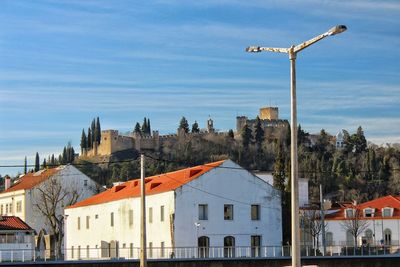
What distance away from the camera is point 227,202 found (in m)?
70.2

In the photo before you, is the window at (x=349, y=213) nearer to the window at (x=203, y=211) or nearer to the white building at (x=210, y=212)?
the white building at (x=210, y=212)

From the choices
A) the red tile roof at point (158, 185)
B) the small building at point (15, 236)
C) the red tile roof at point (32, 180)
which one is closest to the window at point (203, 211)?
the red tile roof at point (158, 185)

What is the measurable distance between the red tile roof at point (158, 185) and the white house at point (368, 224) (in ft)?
96.2

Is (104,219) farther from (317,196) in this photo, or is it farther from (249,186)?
(317,196)

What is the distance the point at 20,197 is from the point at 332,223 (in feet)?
129

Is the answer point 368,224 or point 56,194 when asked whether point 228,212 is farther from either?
point 368,224

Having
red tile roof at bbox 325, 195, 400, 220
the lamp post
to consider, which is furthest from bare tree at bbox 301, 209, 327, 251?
the lamp post

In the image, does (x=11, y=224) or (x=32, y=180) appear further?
(x=32, y=180)

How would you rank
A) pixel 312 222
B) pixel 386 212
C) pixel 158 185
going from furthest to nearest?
pixel 386 212 < pixel 312 222 < pixel 158 185

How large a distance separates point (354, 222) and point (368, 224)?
420 centimetres

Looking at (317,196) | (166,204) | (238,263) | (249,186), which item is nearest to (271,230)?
(249,186)

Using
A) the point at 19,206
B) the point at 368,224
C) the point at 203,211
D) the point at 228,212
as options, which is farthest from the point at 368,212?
the point at 19,206

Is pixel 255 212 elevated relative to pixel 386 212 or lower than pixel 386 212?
lower

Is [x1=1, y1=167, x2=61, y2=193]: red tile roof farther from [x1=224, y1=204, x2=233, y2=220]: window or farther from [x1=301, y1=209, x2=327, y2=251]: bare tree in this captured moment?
[x1=224, y1=204, x2=233, y2=220]: window
